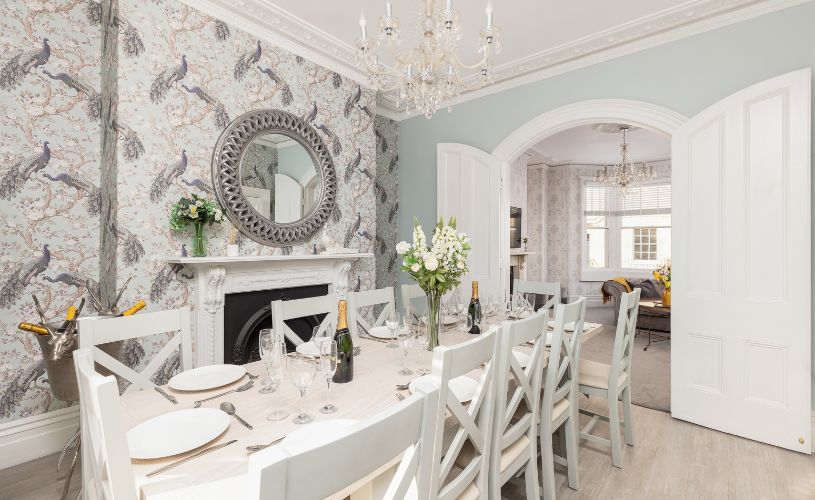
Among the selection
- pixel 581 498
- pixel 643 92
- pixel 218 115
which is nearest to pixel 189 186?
pixel 218 115

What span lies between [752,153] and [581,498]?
2408 millimetres

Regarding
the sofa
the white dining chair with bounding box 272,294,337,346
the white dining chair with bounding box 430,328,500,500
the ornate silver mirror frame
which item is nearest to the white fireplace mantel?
the ornate silver mirror frame

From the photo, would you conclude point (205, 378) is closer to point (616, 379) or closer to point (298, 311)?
point (298, 311)

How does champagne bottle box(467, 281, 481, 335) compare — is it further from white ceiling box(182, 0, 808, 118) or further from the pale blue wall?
the pale blue wall

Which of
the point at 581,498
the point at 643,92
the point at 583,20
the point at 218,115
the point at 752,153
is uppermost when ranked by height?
the point at 583,20

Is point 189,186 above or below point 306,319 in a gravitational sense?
above

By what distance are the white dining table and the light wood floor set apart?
105 cm

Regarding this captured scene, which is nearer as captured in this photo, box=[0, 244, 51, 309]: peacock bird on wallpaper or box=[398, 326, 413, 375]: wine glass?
box=[398, 326, 413, 375]: wine glass

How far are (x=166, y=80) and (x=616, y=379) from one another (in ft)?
11.1

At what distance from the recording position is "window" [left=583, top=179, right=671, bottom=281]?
7.91m

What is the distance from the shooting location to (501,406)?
137 centimetres

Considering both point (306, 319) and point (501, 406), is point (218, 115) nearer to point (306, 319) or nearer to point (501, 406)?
point (306, 319)

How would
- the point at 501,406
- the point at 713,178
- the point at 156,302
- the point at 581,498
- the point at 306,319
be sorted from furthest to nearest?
the point at 306,319, the point at 713,178, the point at 156,302, the point at 581,498, the point at 501,406

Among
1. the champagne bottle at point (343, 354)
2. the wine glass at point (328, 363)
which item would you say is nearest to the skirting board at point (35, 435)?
the champagne bottle at point (343, 354)
